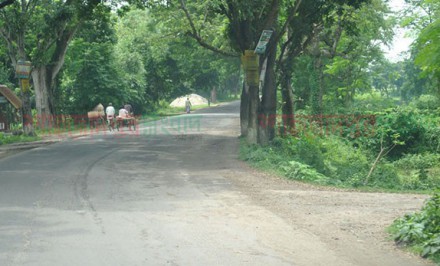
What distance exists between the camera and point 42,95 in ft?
107

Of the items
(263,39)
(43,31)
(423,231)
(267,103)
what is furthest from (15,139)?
(423,231)

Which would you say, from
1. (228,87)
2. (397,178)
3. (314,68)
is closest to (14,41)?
(314,68)

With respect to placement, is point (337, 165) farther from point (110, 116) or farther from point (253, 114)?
point (110, 116)

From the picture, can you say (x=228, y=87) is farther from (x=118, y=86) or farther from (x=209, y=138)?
(x=209, y=138)

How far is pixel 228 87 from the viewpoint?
4188 inches

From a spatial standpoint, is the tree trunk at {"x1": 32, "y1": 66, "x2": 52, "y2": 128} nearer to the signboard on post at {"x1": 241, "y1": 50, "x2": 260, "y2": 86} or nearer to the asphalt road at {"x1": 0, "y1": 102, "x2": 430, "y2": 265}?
the asphalt road at {"x1": 0, "y1": 102, "x2": 430, "y2": 265}

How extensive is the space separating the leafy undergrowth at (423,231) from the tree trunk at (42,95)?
2661 centimetres

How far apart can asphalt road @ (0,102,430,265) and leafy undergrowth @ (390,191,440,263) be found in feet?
0.98

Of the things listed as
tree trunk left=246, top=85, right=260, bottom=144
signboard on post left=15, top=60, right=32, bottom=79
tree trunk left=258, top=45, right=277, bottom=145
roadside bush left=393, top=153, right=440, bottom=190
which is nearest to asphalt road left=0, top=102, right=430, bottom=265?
tree trunk left=246, top=85, right=260, bottom=144

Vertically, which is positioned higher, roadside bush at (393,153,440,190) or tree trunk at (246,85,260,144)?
tree trunk at (246,85,260,144)

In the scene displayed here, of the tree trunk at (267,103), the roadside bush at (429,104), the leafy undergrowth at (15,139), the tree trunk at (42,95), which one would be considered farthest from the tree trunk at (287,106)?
the roadside bush at (429,104)

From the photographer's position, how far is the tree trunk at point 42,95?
1258 inches

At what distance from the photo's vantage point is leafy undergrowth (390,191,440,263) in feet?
25.3

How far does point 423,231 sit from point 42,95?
2792 centimetres
